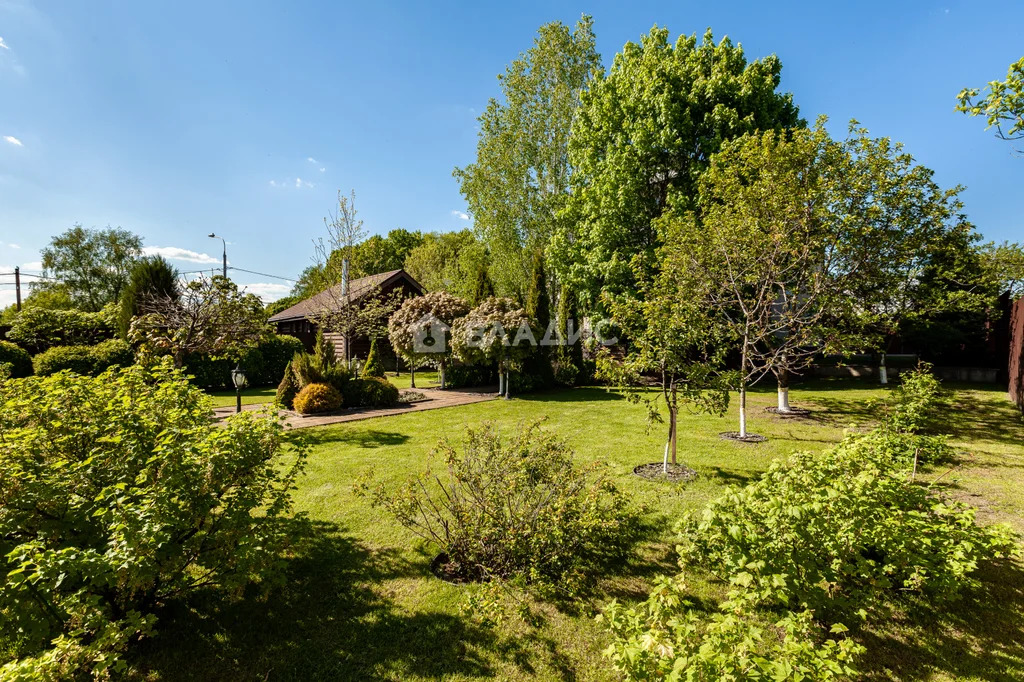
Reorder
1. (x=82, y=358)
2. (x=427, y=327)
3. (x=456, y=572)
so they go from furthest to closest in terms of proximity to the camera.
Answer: (x=427, y=327) → (x=82, y=358) → (x=456, y=572)

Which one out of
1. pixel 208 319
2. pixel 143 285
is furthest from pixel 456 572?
pixel 143 285

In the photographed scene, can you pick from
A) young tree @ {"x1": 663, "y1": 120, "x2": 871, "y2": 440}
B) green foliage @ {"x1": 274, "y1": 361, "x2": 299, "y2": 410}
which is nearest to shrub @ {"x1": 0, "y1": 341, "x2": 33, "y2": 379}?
green foliage @ {"x1": 274, "y1": 361, "x2": 299, "y2": 410}

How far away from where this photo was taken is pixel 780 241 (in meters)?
9.02

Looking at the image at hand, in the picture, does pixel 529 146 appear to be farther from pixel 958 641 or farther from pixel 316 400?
pixel 958 641

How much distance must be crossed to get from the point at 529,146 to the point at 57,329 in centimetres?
2207

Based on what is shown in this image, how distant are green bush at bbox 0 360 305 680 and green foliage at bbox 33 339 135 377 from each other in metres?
13.0

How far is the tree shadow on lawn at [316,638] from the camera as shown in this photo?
309cm

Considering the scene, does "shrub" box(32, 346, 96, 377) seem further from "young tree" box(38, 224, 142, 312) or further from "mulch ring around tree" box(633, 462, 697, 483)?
"young tree" box(38, 224, 142, 312)

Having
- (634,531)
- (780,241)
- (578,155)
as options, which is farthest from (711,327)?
(578,155)

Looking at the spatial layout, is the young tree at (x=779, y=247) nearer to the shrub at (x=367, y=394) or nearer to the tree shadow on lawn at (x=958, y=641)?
the tree shadow on lawn at (x=958, y=641)

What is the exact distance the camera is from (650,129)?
53.9 ft

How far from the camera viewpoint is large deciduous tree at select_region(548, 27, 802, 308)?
15898mm

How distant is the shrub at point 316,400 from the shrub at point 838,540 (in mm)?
11294

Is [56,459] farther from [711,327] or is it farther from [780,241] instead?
[780,241]
